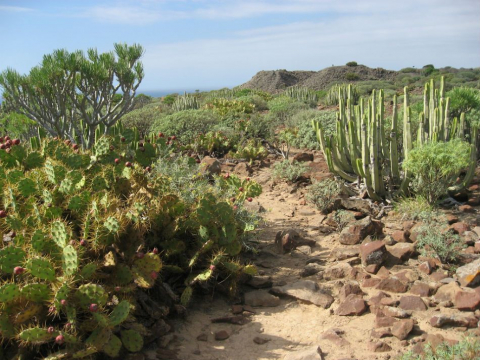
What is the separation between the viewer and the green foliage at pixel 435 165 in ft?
18.7

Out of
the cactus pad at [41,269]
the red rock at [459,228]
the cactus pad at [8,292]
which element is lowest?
the red rock at [459,228]

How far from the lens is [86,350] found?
10.5 ft

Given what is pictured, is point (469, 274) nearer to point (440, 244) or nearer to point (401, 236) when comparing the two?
point (440, 244)

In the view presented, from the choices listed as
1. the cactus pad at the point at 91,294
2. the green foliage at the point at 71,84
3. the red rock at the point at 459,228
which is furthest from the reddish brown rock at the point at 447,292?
the green foliage at the point at 71,84

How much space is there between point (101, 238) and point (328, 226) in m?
3.32

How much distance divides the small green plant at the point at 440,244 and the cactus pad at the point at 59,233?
335 cm

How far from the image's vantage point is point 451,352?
3.17m

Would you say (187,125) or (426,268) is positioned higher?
(187,125)

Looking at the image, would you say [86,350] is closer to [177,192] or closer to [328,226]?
[177,192]

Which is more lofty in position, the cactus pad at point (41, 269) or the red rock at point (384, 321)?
the cactus pad at point (41, 269)

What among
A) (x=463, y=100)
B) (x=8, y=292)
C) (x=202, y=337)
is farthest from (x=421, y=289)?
(x=463, y=100)

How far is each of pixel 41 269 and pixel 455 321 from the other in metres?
3.05

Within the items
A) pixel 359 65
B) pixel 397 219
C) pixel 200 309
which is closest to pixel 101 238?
pixel 200 309

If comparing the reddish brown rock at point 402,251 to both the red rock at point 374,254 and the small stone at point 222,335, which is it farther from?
the small stone at point 222,335
